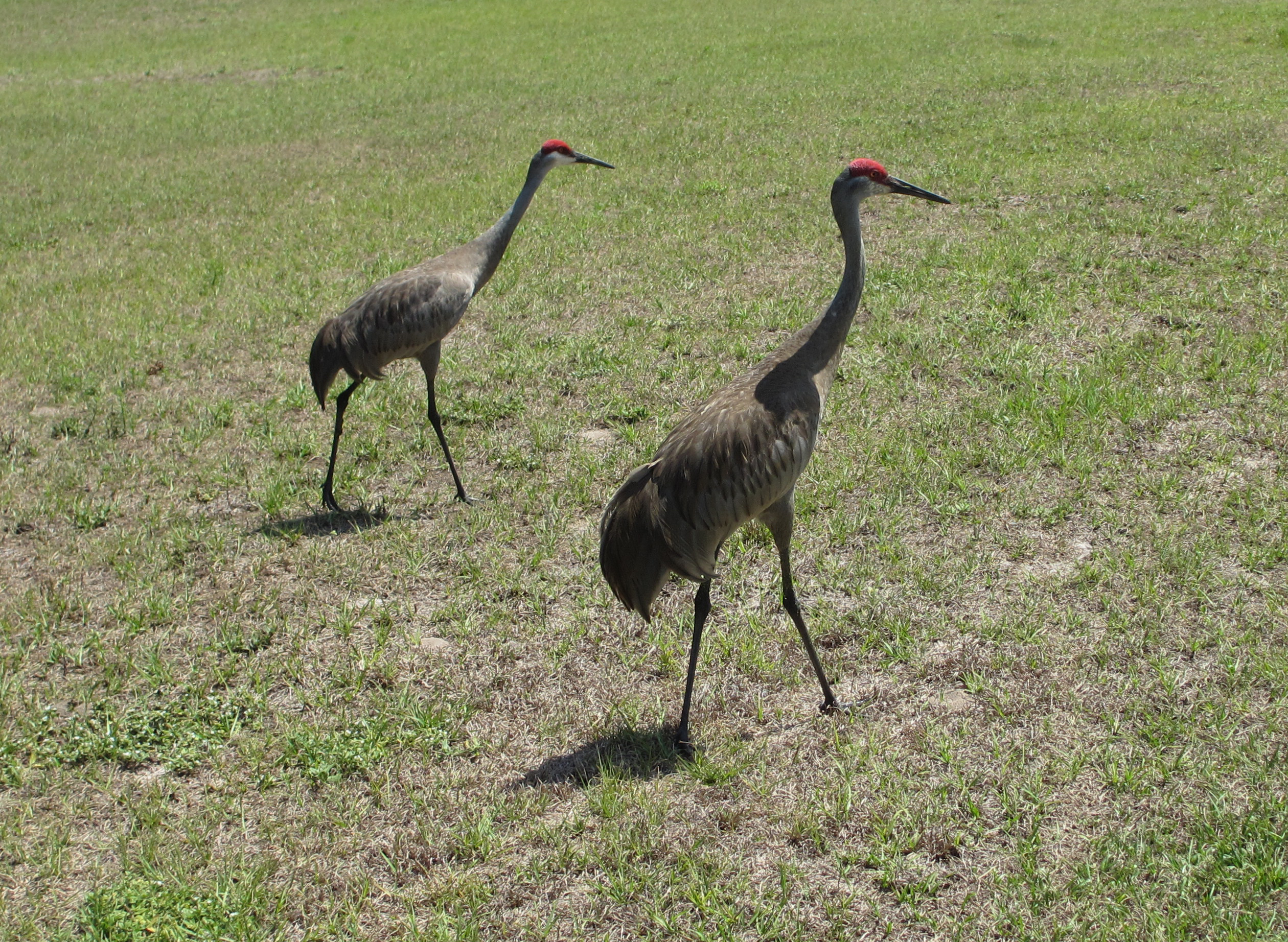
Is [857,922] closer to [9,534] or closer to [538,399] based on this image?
[538,399]

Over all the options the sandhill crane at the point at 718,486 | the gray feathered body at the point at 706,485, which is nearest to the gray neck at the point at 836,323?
the sandhill crane at the point at 718,486

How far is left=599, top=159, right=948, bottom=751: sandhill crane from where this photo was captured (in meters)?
3.61

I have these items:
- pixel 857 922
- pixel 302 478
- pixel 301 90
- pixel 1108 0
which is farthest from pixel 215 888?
pixel 1108 0

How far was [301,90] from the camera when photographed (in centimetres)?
1786

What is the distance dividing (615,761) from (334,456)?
2589 millimetres

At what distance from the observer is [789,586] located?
3.90 meters

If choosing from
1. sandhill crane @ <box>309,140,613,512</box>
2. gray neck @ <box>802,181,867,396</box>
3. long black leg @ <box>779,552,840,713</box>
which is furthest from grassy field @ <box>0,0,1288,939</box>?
gray neck @ <box>802,181,867,396</box>

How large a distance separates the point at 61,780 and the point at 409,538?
6.22 feet

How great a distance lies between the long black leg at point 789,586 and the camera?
3809 mm

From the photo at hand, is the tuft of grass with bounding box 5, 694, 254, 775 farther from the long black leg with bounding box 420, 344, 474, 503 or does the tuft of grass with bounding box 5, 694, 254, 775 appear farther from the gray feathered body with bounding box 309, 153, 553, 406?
the gray feathered body with bounding box 309, 153, 553, 406

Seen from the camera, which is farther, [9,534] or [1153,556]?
[9,534]

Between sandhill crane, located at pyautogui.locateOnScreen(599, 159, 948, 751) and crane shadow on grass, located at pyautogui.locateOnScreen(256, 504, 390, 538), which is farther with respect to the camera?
crane shadow on grass, located at pyautogui.locateOnScreen(256, 504, 390, 538)

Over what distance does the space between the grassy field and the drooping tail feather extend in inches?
23.2

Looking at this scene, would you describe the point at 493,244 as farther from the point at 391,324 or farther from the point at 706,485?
the point at 706,485
